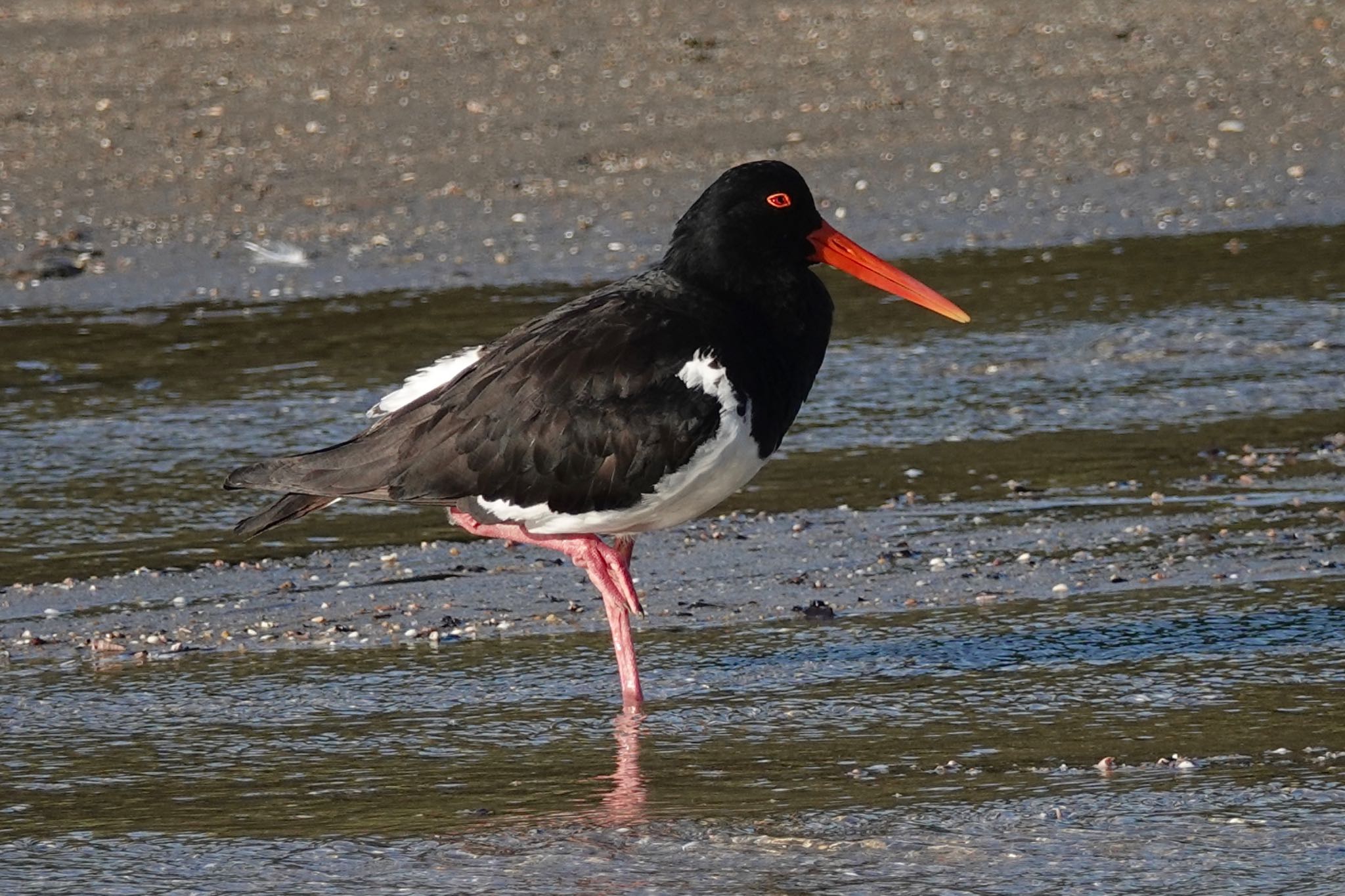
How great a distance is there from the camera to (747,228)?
5.40 m

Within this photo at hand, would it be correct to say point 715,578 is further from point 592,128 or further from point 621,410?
point 592,128

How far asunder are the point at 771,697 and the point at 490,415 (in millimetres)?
986

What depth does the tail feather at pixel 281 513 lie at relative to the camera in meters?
5.37

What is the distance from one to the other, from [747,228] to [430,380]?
36.1 inches

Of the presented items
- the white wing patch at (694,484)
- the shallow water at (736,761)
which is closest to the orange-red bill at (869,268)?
the white wing patch at (694,484)

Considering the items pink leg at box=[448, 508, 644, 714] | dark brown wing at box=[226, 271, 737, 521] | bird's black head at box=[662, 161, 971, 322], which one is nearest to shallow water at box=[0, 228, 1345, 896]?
pink leg at box=[448, 508, 644, 714]

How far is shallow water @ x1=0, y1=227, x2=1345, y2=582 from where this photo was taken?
22.5ft

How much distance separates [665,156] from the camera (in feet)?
39.9

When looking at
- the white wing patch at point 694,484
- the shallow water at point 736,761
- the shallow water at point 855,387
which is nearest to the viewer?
the shallow water at point 736,761

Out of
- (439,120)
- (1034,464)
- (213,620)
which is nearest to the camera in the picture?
(213,620)

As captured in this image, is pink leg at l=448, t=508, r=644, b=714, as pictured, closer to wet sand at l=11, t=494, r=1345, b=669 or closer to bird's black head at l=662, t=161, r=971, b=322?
wet sand at l=11, t=494, r=1345, b=669

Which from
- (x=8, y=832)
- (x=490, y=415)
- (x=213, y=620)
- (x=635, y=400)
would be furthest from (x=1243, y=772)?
(x=213, y=620)

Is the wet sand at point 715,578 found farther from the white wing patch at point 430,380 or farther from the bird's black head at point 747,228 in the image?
A: the bird's black head at point 747,228

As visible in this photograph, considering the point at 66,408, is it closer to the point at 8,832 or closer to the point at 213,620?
the point at 213,620
